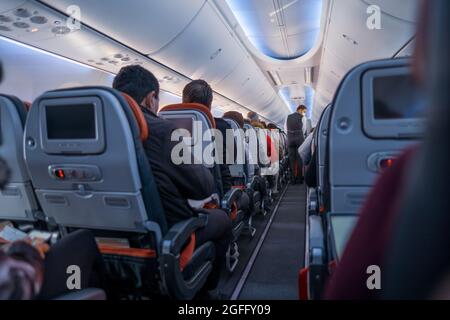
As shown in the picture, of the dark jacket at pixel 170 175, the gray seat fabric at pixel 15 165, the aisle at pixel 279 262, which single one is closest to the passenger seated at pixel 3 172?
the dark jacket at pixel 170 175

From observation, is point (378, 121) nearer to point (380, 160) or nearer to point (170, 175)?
point (380, 160)

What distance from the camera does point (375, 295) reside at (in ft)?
2.14

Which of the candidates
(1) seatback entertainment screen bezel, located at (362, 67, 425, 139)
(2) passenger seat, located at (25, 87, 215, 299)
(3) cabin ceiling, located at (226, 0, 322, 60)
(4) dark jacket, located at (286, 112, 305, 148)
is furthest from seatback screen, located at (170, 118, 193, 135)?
(4) dark jacket, located at (286, 112, 305, 148)

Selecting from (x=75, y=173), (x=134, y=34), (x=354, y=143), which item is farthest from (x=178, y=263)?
(x=134, y=34)

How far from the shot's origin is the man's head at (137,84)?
2043mm

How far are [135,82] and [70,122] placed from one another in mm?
508

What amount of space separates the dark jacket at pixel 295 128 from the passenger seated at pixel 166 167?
6.54 metres

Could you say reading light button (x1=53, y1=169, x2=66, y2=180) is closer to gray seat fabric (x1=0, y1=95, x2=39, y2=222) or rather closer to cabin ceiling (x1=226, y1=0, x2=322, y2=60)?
gray seat fabric (x1=0, y1=95, x2=39, y2=222)

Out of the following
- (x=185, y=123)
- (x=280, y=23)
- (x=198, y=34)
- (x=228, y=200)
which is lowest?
(x=228, y=200)

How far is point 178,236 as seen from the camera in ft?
5.65

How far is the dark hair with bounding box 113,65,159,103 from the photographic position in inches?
80.4
